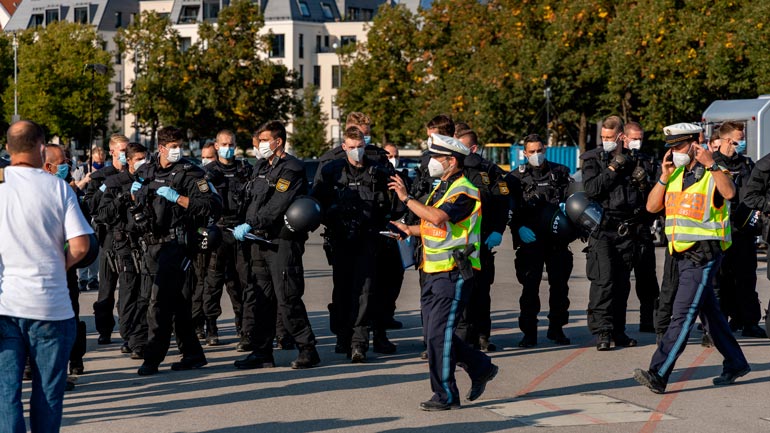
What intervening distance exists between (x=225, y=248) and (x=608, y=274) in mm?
3604

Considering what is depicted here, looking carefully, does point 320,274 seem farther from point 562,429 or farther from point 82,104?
point 82,104

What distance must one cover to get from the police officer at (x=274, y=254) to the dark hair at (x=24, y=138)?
3.75m

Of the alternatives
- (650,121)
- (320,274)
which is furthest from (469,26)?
(320,274)

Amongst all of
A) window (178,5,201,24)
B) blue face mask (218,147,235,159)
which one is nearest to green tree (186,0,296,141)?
window (178,5,201,24)

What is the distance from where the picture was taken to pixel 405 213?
10.6 m

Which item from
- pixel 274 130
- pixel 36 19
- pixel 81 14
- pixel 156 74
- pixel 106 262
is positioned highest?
pixel 81 14

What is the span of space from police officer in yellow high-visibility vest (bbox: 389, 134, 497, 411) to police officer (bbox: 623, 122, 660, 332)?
113 inches

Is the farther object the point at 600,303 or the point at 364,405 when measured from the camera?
the point at 600,303

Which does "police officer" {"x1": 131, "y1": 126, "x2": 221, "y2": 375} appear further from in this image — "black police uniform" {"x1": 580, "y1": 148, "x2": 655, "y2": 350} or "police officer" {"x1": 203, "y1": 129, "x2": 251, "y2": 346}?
"black police uniform" {"x1": 580, "y1": 148, "x2": 655, "y2": 350}

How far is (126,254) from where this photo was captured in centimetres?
1073

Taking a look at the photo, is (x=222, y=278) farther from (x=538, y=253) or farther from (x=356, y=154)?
(x=538, y=253)

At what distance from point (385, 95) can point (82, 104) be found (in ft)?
61.9

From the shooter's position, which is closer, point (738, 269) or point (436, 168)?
point (436, 168)

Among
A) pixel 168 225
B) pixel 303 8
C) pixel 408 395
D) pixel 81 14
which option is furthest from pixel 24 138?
pixel 81 14
